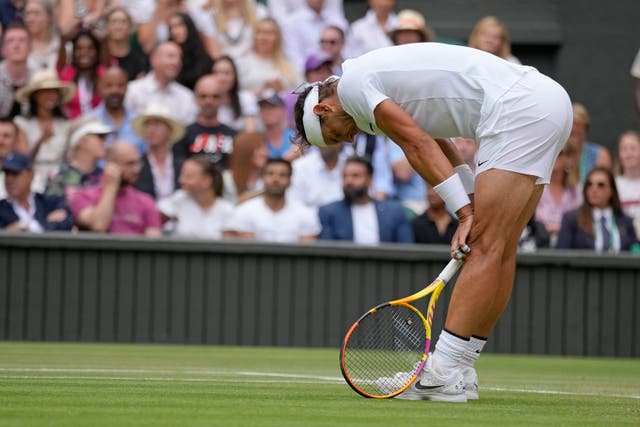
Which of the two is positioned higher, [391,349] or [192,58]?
[192,58]

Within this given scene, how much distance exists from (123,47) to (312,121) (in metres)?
8.67

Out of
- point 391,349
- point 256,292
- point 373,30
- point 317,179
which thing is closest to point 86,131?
point 317,179

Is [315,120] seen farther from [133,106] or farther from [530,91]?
[133,106]

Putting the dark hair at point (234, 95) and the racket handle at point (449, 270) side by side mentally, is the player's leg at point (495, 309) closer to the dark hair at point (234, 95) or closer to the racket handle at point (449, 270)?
the racket handle at point (449, 270)

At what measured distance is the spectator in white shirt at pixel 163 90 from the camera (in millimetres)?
14656

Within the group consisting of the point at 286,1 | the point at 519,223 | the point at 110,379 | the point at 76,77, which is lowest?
the point at 110,379

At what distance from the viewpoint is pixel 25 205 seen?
513 inches

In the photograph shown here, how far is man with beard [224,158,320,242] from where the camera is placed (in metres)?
13.1

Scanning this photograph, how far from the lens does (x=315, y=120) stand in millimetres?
6879

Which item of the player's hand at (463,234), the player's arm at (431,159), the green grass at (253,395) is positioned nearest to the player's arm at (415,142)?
the player's arm at (431,159)

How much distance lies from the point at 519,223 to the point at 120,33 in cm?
911

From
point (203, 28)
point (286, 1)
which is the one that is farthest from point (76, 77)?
point (286, 1)

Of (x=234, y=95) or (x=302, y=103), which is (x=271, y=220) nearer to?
(x=234, y=95)

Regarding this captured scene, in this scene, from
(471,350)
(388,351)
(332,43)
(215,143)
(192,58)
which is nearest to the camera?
(388,351)
